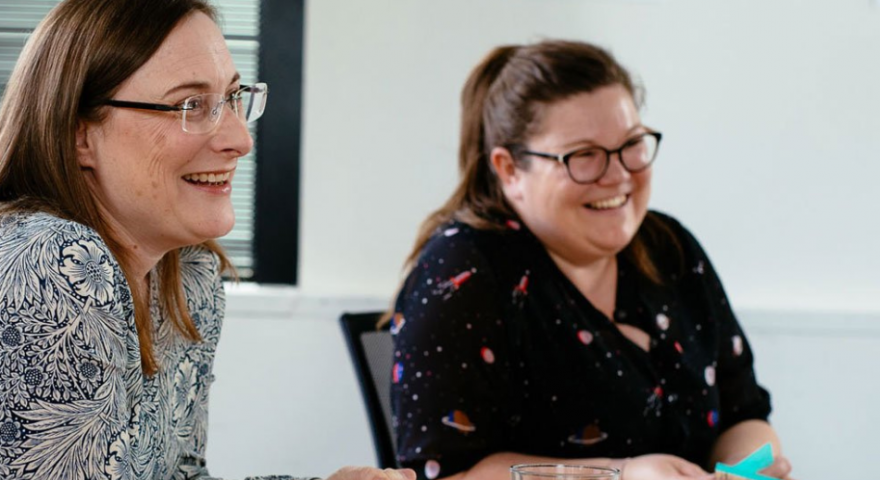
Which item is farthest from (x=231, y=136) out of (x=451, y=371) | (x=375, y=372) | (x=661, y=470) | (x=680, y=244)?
Answer: (x=680, y=244)

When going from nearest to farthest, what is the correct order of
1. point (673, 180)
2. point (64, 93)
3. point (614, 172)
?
point (64, 93)
point (614, 172)
point (673, 180)

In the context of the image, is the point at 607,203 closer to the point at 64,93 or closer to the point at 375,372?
the point at 375,372

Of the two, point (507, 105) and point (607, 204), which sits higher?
point (507, 105)

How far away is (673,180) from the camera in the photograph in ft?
9.15

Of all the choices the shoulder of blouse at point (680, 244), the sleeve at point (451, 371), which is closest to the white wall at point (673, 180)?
the shoulder of blouse at point (680, 244)

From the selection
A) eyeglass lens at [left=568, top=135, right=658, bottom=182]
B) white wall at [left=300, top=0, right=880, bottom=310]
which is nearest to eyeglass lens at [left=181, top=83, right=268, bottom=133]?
eyeglass lens at [left=568, top=135, right=658, bottom=182]

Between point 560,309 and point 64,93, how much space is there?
0.92 m

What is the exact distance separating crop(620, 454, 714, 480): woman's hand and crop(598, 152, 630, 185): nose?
52 cm

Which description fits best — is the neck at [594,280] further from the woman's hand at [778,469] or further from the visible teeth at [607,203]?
the woman's hand at [778,469]

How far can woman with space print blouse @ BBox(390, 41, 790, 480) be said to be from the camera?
5.66 ft

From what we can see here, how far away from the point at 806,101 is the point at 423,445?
5.31 ft

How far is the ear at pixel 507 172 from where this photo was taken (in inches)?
77.3

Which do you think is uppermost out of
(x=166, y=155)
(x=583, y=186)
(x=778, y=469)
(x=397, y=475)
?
(x=166, y=155)

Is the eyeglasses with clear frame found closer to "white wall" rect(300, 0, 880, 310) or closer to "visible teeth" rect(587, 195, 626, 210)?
"visible teeth" rect(587, 195, 626, 210)
